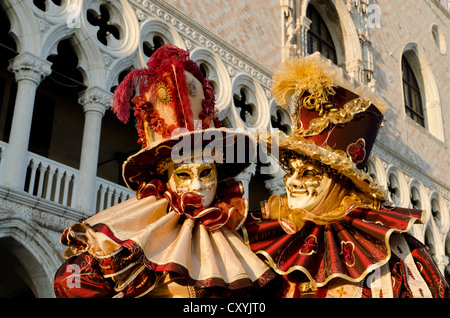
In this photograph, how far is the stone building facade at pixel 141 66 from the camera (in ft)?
16.0


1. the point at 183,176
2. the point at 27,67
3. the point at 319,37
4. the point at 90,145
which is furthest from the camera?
the point at 319,37

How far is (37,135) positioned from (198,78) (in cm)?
471

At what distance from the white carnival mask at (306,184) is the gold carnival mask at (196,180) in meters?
0.29

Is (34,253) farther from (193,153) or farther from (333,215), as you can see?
(333,215)

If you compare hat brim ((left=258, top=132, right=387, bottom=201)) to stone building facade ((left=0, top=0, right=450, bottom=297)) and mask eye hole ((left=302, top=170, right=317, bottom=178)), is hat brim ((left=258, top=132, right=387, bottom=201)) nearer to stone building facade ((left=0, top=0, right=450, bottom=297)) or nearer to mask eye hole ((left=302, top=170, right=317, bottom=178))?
mask eye hole ((left=302, top=170, right=317, bottom=178))

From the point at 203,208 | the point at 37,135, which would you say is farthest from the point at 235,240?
the point at 37,135

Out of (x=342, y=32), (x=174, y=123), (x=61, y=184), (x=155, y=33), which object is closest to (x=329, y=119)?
(x=174, y=123)

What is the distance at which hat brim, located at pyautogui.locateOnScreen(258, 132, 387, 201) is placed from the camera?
6.87 feet

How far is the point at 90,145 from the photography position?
538 centimetres

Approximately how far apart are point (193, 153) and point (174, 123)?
180 mm

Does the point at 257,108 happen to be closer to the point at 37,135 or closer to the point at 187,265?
the point at 37,135

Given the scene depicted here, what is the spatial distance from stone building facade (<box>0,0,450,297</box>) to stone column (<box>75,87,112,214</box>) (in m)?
0.01

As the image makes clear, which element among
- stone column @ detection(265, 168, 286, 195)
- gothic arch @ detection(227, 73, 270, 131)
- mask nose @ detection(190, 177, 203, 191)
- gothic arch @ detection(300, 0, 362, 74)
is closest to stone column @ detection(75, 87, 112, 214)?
gothic arch @ detection(227, 73, 270, 131)

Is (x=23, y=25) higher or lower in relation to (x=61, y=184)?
higher
